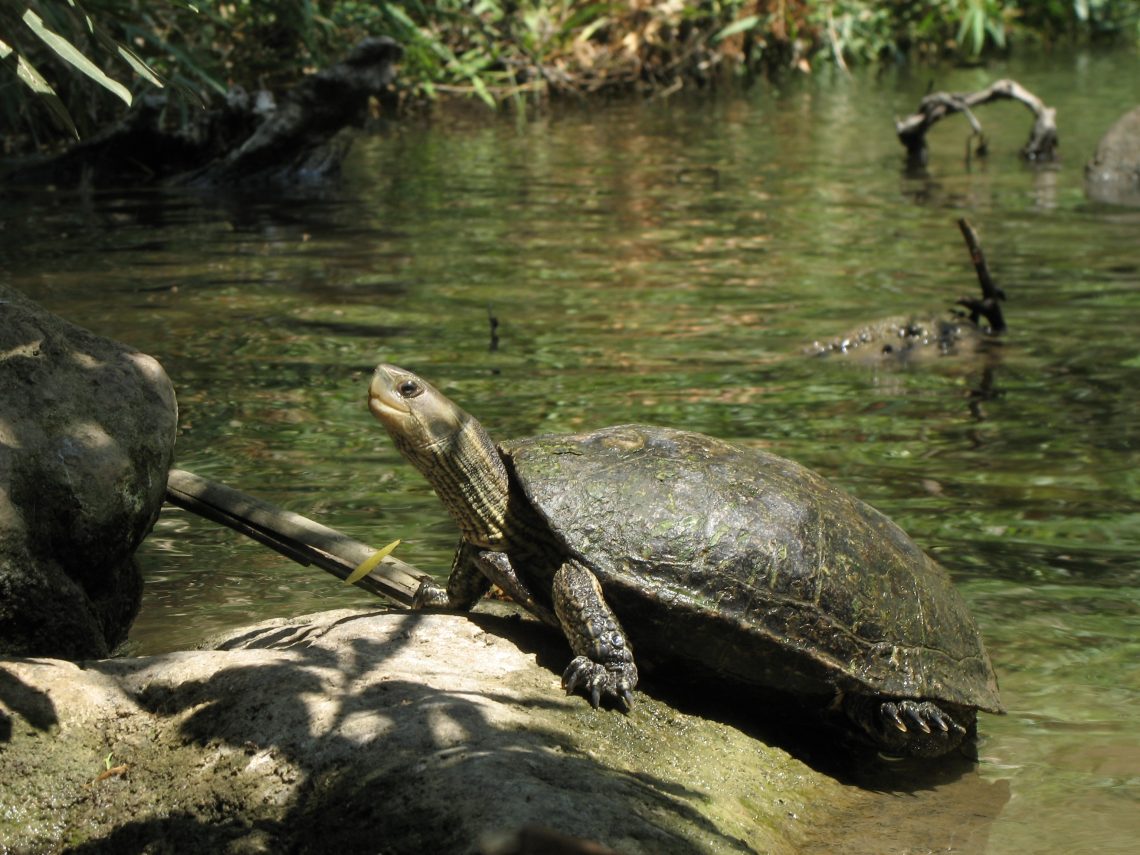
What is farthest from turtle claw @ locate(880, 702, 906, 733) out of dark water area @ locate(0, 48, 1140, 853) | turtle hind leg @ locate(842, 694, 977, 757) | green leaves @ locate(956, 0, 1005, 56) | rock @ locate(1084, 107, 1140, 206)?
green leaves @ locate(956, 0, 1005, 56)

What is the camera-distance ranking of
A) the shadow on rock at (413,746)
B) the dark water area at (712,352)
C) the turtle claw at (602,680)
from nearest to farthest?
the shadow on rock at (413,746) < the turtle claw at (602,680) < the dark water area at (712,352)

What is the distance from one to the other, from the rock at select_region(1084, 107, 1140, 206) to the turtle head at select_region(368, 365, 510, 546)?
38.7 feet

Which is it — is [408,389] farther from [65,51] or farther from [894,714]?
[65,51]

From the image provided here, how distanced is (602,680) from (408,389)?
981 millimetres

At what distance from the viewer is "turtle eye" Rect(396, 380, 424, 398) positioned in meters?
3.99

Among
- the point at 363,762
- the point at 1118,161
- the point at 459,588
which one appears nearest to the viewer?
the point at 363,762

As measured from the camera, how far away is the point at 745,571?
12.6ft

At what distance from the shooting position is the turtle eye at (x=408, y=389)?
399 centimetres

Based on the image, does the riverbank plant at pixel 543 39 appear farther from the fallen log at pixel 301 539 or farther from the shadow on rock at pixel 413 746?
the shadow on rock at pixel 413 746

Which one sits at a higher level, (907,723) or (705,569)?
(705,569)

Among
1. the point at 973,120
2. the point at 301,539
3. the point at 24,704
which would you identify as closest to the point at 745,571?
the point at 301,539

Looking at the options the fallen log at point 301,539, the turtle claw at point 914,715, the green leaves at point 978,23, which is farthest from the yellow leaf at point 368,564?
the green leaves at point 978,23

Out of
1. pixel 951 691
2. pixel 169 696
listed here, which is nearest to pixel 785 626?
pixel 951 691

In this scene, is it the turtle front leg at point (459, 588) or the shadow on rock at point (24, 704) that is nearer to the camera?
the shadow on rock at point (24, 704)
